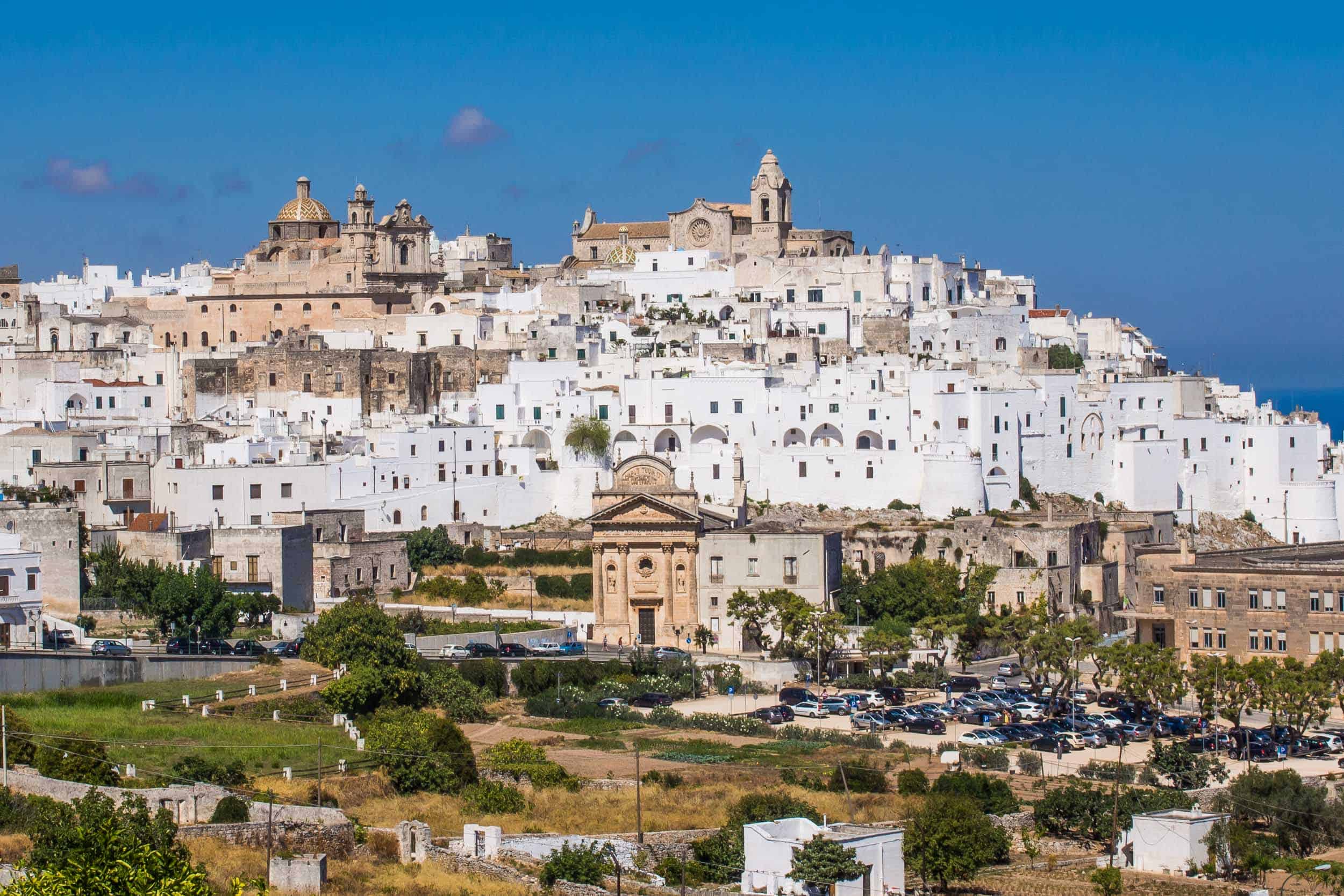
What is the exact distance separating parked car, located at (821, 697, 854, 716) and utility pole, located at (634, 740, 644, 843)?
8017mm

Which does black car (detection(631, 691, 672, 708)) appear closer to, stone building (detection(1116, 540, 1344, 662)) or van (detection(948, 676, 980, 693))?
van (detection(948, 676, 980, 693))

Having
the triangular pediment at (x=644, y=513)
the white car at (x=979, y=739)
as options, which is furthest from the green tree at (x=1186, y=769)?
the triangular pediment at (x=644, y=513)

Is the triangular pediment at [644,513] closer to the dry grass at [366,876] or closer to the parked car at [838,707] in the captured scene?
the parked car at [838,707]

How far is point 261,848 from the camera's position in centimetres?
3681

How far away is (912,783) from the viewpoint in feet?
143

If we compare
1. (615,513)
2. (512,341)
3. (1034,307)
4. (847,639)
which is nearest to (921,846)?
(847,639)

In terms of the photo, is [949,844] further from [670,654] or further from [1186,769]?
[670,654]

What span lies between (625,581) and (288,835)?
81.9ft

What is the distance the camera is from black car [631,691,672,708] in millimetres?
53125

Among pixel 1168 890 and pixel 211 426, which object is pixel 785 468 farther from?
pixel 1168 890

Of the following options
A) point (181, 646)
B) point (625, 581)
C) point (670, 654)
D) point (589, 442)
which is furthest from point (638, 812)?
point (589, 442)

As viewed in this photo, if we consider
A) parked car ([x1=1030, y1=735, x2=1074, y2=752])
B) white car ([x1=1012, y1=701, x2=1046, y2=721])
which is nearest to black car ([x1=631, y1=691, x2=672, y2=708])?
white car ([x1=1012, y1=701, x2=1046, y2=721])

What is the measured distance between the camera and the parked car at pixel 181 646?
5400 cm

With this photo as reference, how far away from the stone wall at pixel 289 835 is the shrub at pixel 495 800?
12.2ft
